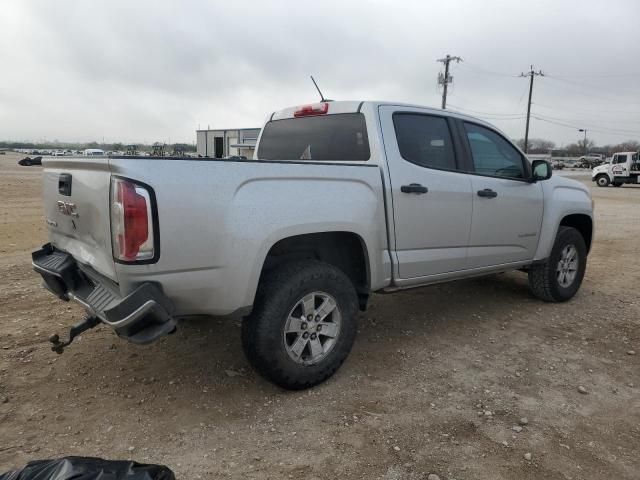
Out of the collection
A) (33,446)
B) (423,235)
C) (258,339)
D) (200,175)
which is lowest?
(33,446)

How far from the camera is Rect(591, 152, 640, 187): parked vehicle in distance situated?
101 ft

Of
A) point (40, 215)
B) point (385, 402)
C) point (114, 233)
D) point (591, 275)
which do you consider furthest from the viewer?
point (40, 215)

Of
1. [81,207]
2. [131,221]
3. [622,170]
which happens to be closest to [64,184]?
[81,207]

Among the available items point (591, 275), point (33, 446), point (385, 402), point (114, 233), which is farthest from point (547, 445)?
point (591, 275)

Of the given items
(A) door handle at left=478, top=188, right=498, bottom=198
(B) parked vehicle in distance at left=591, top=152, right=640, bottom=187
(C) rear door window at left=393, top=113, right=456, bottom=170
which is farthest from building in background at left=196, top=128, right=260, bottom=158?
(B) parked vehicle in distance at left=591, top=152, right=640, bottom=187

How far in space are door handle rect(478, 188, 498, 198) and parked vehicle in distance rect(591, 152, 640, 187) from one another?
31620 millimetres

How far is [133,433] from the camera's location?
287 cm

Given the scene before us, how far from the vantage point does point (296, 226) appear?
310cm

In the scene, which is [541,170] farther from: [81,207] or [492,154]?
[81,207]

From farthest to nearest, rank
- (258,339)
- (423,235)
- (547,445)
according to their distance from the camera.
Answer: (423,235), (258,339), (547,445)

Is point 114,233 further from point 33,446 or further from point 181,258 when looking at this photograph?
point 33,446

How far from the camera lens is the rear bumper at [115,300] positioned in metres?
2.56

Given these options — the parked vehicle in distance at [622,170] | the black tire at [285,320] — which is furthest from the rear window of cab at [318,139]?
the parked vehicle in distance at [622,170]

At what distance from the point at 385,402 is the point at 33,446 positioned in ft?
6.69
